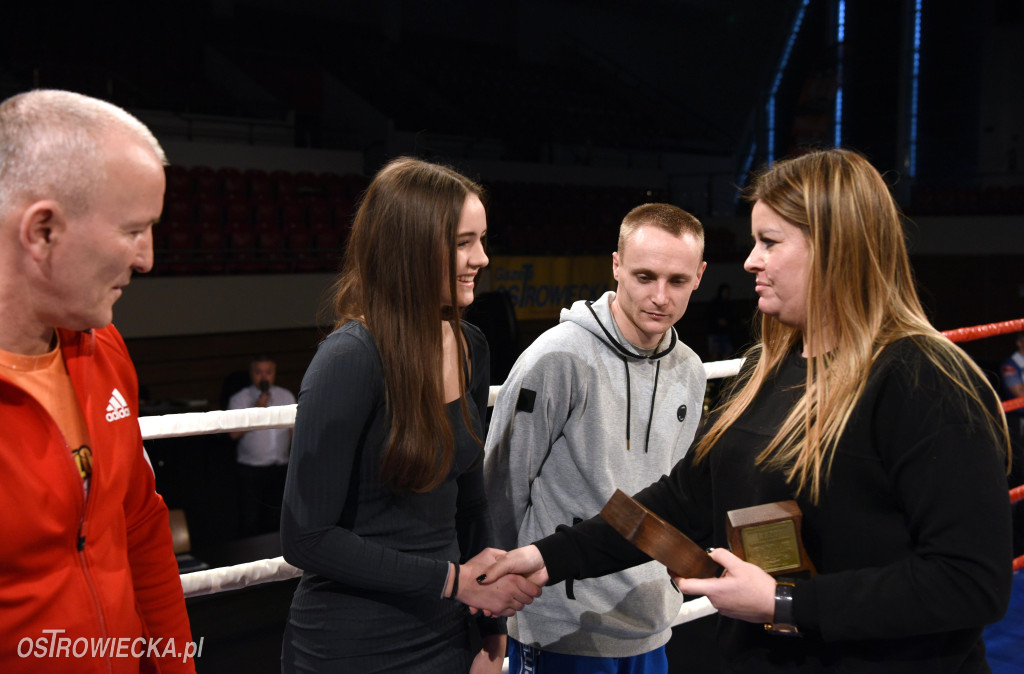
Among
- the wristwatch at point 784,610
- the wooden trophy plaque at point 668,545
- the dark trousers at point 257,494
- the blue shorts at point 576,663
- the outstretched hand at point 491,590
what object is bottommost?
the dark trousers at point 257,494

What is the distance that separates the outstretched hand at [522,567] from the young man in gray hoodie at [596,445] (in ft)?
0.58

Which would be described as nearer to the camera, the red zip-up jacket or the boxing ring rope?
the red zip-up jacket

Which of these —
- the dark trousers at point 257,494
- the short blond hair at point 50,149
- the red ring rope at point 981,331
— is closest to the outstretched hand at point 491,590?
the short blond hair at point 50,149

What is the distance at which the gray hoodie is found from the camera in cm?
163

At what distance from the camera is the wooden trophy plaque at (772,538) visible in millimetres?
1047

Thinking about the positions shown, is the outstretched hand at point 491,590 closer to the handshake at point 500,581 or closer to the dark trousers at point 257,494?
the handshake at point 500,581

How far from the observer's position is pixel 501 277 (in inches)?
322

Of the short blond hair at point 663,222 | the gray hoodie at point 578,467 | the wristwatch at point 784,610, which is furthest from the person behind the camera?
the short blond hair at point 663,222

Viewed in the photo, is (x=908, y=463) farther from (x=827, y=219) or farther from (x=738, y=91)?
(x=738, y=91)

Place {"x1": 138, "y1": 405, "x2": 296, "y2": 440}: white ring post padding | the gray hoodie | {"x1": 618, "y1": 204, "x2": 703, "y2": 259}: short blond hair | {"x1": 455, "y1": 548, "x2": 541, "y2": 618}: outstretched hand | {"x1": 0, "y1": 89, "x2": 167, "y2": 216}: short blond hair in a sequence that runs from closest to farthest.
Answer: {"x1": 0, "y1": 89, "x2": 167, "y2": 216}: short blond hair < {"x1": 455, "y1": 548, "x2": 541, "y2": 618}: outstretched hand < {"x1": 138, "y1": 405, "x2": 296, "y2": 440}: white ring post padding < the gray hoodie < {"x1": 618, "y1": 204, "x2": 703, "y2": 259}: short blond hair

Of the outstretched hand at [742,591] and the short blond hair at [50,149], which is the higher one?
the short blond hair at [50,149]

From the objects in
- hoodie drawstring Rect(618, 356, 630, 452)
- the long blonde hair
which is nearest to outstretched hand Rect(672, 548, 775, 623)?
the long blonde hair

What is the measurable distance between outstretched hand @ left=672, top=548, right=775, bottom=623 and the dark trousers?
3.81 metres

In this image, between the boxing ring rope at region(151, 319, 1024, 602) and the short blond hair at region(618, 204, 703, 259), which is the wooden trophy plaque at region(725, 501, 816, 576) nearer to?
the boxing ring rope at region(151, 319, 1024, 602)
